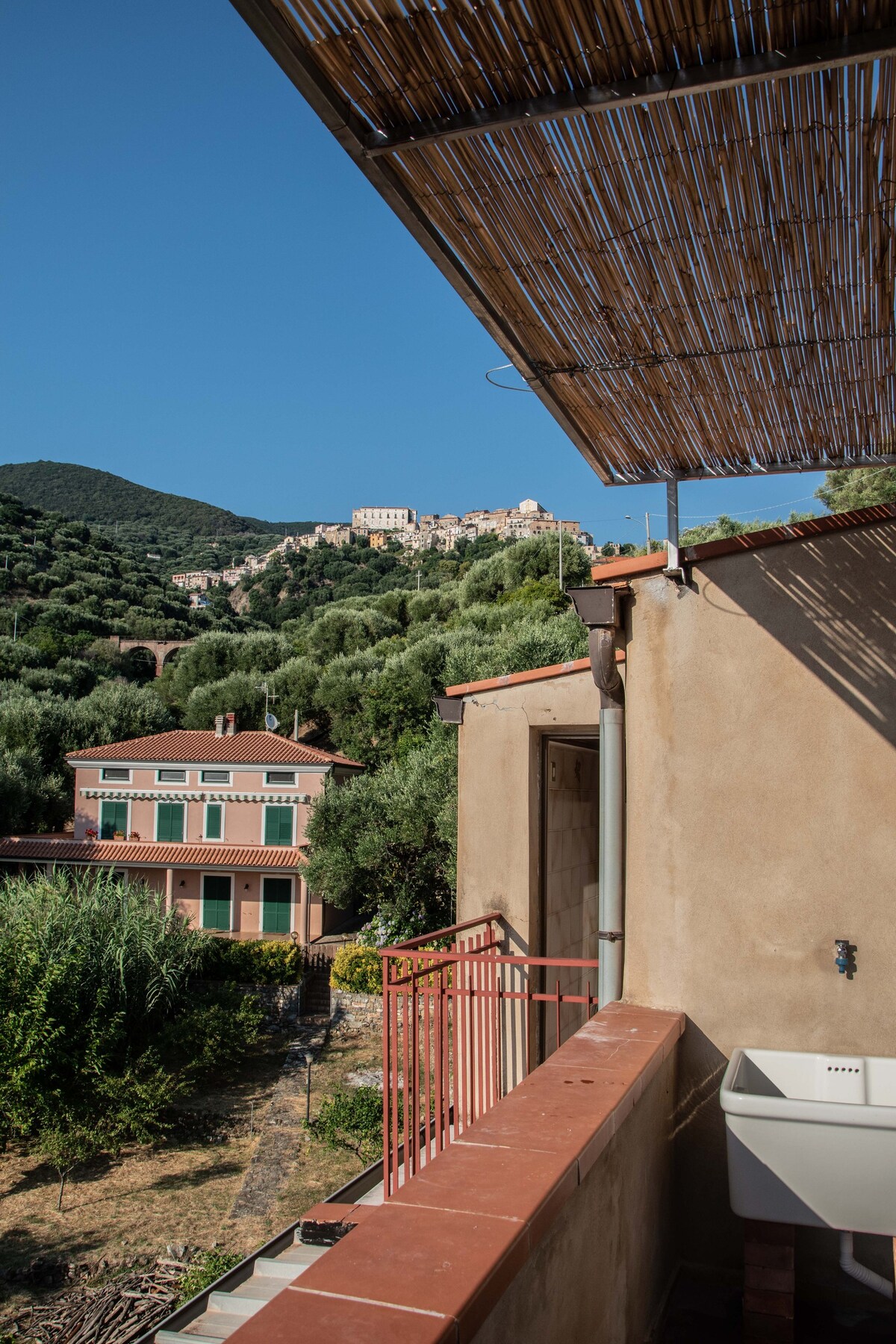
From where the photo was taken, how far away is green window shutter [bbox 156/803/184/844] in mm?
26406

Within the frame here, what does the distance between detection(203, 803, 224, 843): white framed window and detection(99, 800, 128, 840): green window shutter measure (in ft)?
7.86

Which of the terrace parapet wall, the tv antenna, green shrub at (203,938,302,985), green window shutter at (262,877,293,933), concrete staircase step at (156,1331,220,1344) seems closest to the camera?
the terrace parapet wall

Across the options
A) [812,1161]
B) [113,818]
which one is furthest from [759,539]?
[113,818]

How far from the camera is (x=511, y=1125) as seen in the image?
1987mm

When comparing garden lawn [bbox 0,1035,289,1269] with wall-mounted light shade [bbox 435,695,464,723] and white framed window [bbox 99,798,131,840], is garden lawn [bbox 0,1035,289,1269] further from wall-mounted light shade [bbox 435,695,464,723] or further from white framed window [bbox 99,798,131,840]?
wall-mounted light shade [bbox 435,695,464,723]

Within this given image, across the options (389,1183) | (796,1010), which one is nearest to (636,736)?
(796,1010)

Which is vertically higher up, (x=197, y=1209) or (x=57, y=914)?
(x=57, y=914)

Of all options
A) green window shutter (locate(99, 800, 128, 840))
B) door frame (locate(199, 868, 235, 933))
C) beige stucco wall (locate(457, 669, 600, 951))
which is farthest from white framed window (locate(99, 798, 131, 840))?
beige stucco wall (locate(457, 669, 600, 951))

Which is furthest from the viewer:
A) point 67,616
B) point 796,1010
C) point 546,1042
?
point 67,616

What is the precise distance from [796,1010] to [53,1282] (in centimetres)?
1385

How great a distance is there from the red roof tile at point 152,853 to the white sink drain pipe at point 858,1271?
22.8m

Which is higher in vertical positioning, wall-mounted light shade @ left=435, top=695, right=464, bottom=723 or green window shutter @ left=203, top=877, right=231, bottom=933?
wall-mounted light shade @ left=435, top=695, right=464, bottom=723

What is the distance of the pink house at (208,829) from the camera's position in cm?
2511

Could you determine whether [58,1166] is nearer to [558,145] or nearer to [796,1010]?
[796,1010]
